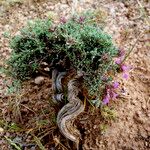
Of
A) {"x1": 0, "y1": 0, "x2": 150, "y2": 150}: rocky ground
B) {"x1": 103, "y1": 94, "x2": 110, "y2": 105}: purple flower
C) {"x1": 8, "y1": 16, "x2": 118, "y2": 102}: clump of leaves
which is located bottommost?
{"x1": 0, "y1": 0, "x2": 150, "y2": 150}: rocky ground

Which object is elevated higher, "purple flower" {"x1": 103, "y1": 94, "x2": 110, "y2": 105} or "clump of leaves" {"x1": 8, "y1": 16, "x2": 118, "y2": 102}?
"clump of leaves" {"x1": 8, "y1": 16, "x2": 118, "y2": 102}

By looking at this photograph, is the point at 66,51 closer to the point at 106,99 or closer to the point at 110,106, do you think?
the point at 106,99

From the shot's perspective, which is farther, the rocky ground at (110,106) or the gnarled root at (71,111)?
the rocky ground at (110,106)

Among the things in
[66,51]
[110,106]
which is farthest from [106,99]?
[66,51]

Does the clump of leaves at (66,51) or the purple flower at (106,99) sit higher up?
the clump of leaves at (66,51)

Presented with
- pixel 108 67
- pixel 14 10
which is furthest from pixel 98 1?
pixel 108 67

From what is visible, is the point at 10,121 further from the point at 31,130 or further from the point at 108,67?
the point at 108,67
